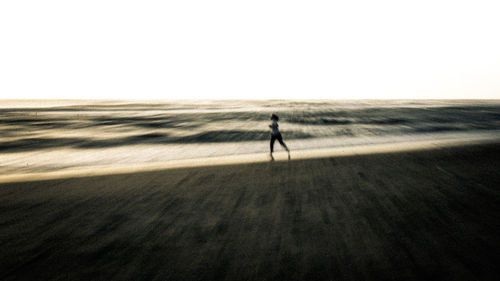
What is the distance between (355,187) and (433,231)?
8.68ft

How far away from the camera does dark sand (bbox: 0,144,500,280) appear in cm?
420

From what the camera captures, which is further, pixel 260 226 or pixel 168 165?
pixel 168 165

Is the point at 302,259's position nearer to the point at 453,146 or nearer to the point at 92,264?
the point at 92,264

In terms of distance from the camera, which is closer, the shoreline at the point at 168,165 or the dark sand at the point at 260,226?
the dark sand at the point at 260,226

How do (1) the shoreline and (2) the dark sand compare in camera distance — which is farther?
(1) the shoreline

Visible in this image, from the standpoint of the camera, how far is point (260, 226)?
219 inches

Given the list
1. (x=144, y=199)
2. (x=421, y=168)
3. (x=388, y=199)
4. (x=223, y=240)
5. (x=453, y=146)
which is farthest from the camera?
(x=453, y=146)

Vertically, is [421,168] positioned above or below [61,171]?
above

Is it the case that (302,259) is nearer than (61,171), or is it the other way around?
(302,259)

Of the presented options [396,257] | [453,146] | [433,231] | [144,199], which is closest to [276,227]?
[396,257]

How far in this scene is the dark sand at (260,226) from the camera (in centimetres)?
420

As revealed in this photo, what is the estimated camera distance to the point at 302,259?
4.40 metres

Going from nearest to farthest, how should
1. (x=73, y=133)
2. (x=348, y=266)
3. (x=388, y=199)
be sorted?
(x=348, y=266)
(x=388, y=199)
(x=73, y=133)

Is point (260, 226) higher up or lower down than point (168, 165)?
higher up
